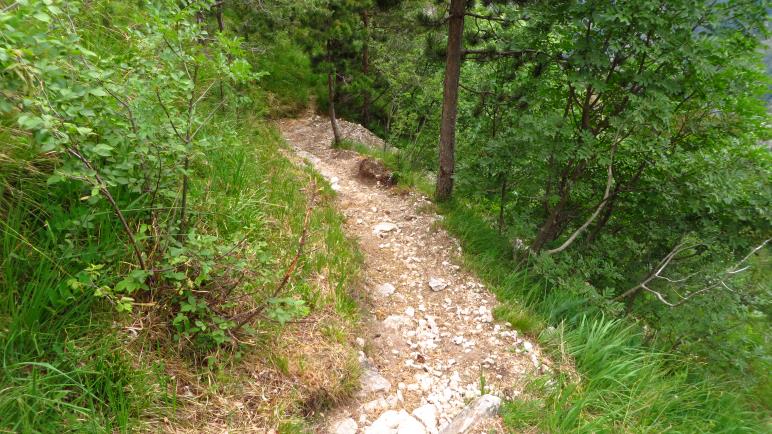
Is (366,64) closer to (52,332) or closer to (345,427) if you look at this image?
(345,427)

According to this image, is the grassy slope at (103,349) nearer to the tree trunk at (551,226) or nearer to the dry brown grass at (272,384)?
the dry brown grass at (272,384)

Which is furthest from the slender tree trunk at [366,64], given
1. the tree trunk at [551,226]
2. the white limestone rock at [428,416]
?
the white limestone rock at [428,416]

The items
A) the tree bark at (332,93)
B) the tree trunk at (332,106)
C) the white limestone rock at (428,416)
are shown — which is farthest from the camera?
the tree trunk at (332,106)

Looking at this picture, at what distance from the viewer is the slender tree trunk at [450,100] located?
229 inches

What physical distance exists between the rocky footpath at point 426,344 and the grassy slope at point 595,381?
22 cm

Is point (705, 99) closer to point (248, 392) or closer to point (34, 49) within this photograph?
point (248, 392)

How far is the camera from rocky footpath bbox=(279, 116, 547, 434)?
10.1 feet

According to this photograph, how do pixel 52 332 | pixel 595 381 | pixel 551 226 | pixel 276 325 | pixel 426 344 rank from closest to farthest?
pixel 52 332, pixel 276 325, pixel 595 381, pixel 426 344, pixel 551 226

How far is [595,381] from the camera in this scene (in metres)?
3.48

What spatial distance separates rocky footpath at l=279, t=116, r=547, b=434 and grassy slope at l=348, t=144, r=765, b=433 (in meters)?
0.22

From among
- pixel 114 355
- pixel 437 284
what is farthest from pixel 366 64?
pixel 114 355

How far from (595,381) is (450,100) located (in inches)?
175

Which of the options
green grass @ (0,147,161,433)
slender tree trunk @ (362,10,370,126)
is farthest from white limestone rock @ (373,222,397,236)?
slender tree trunk @ (362,10,370,126)

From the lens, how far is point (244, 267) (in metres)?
2.76
